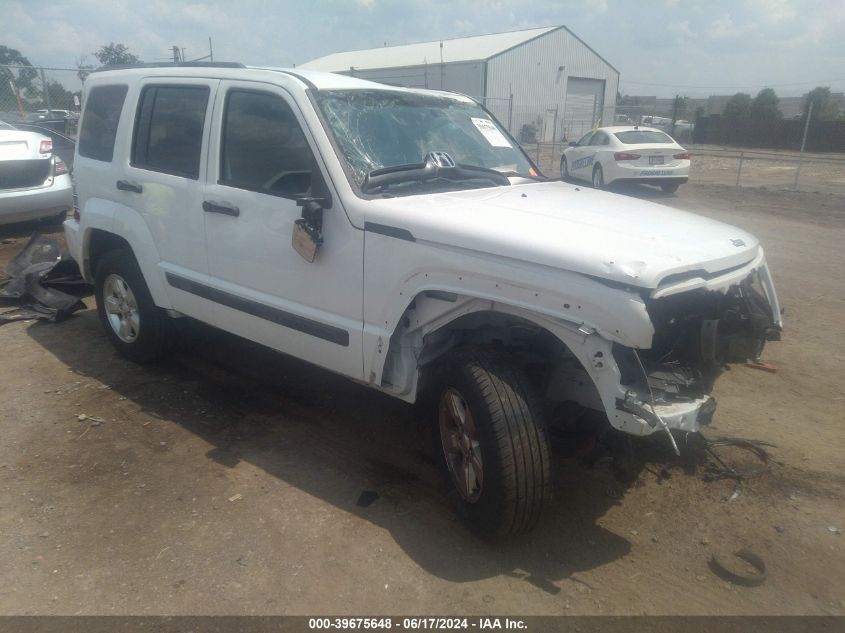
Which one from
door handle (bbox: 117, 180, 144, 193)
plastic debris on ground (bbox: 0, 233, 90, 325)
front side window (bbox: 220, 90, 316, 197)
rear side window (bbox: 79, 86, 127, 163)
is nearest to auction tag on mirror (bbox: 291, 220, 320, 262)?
front side window (bbox: 220, 90, 316, 197)

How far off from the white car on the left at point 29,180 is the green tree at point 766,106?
125 ft

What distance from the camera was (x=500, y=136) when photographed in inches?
181

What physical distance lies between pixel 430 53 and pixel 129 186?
42.1 meters

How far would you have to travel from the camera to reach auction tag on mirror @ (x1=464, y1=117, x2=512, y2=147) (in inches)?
176

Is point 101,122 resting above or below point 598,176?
above

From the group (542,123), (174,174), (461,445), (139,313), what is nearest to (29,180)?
(139,313)

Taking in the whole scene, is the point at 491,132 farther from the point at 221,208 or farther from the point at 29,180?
the point at 29,180

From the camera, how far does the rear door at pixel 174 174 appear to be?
4.22 meters

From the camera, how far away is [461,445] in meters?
3.23

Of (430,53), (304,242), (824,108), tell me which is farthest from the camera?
(430,53)

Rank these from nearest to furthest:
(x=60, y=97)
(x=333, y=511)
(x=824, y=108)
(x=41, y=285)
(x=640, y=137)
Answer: (x=333, y=511)
(x=41, y=285)
(x=640, y=137)
(x=60, y=97)
(x=824, y=108)

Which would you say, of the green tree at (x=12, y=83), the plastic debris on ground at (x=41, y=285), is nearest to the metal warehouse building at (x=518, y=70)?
the green tree at (x=12, y=83)

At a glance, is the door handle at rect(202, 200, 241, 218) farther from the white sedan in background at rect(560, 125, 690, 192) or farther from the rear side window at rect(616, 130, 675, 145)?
the rear side window at rect(616, 130, 675, 145)

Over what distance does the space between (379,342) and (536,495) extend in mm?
1053
